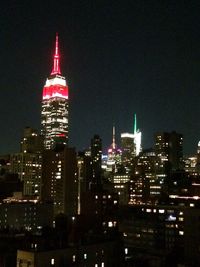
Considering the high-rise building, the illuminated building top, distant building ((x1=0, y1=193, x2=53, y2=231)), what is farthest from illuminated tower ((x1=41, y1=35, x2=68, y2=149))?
distant building ((x1=0, y1=193, x2=53, y2=231))

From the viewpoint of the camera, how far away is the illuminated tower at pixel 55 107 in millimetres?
160250

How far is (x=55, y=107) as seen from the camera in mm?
164125

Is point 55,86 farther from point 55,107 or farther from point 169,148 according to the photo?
point 169,148

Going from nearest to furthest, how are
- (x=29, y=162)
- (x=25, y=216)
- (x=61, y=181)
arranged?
1. (x=25, y=216)
2. (x=61, y=181)
3. (x=29, y=162)

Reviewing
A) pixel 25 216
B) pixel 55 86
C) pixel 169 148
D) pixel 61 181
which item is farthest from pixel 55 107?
pixel 25 216

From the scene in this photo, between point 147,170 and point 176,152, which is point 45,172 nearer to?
point 147,170

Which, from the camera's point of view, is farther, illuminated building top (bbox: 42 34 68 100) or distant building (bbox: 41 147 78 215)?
illuminated building top (bbox: 42 34 68 100)

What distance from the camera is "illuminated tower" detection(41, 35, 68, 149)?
160250mm

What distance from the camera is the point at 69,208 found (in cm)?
6856

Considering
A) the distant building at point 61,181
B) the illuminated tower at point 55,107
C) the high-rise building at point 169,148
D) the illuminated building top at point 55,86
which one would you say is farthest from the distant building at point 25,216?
the illuminated building top at point 55,86

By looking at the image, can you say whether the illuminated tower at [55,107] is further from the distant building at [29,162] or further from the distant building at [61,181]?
the distant building at [61,181]

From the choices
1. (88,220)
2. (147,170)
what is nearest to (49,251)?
(88,220)

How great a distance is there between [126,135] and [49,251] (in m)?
139

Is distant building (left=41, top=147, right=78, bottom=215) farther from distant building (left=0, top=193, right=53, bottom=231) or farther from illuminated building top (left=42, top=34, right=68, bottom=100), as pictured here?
illuminated building top (left=42, top=34, right=68, bottom=100)
